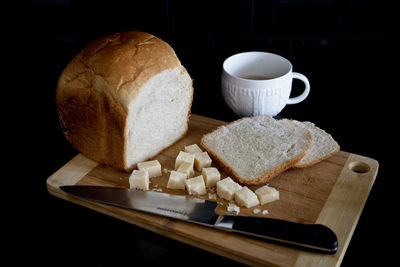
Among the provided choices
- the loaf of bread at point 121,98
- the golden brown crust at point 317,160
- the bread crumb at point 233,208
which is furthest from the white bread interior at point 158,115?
the golden brown crust at point 317,160

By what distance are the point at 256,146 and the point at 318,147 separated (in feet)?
1.16

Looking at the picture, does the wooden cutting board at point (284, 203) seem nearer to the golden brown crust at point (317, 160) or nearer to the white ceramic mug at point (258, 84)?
the golden brown crust at point (317, 160)

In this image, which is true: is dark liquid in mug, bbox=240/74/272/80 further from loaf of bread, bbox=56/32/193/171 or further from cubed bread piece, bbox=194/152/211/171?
cubed bread piece, bbox=194/152/211/171

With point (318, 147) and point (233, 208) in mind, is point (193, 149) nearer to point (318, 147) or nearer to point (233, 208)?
point (233, 208)

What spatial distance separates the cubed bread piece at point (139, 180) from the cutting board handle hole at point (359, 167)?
1.10 m

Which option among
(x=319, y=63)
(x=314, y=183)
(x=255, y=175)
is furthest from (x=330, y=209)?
(x=319, y=63)

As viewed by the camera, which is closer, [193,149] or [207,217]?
[207,217]

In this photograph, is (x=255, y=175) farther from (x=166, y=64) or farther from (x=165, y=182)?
(x=166, y=64)

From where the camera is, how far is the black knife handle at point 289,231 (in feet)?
5.76

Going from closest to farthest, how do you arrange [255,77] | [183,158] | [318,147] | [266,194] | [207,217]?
1. [207,217]
2. [266,194]
3. [183,158]
4. [318,147]
5. [255,77]

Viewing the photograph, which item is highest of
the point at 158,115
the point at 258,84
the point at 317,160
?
the point at 258,84

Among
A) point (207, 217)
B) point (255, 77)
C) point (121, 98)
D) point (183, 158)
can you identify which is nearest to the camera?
point (207, 217)

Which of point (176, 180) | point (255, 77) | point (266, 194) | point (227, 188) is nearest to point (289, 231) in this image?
point (266, 194)

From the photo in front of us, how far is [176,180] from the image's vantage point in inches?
84.3
